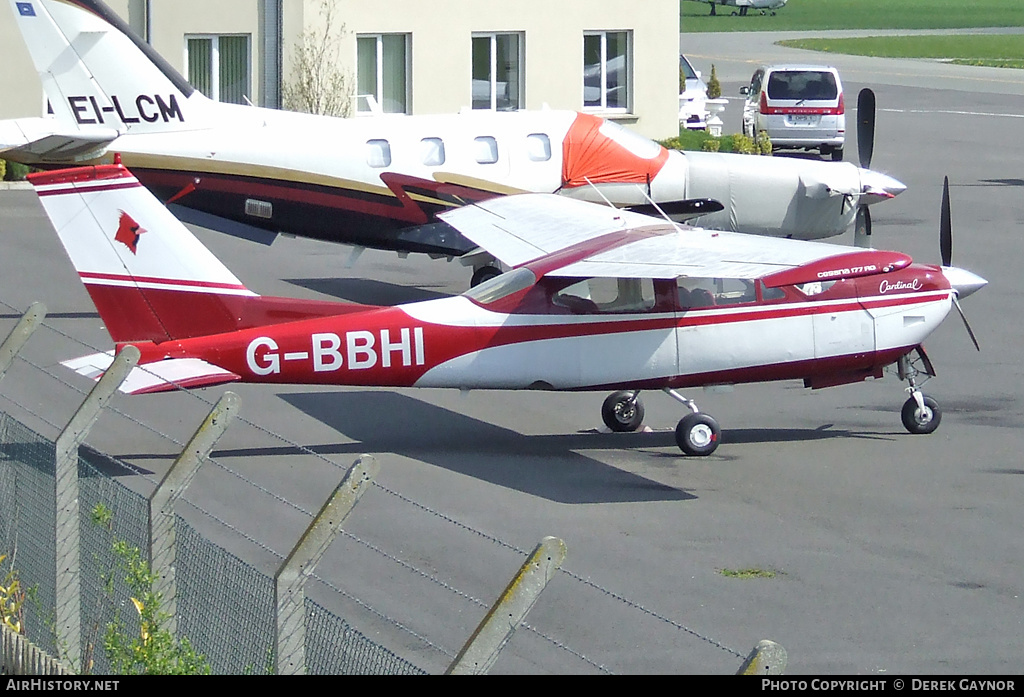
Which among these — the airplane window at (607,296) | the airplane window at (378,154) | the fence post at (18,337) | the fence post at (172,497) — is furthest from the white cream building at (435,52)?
the fence post at (172,497)

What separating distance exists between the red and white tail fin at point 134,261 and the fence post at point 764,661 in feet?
27.9

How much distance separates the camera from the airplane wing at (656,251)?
12.8m

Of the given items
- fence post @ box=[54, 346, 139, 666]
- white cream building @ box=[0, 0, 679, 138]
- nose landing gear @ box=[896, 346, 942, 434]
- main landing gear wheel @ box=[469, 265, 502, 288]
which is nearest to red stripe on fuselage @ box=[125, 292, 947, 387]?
nose landing gear @ box=[896, 346, 942, 434]

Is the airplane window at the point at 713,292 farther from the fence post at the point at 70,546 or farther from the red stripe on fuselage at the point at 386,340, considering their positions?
the fence post at the point at 70,546

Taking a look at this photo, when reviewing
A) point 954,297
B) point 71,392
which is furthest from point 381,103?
point 954,297

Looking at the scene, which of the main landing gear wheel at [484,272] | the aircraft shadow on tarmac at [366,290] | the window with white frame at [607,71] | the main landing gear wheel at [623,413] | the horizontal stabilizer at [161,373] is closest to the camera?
the horizontal stabilizer at [161,373]

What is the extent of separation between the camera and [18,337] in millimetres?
8422

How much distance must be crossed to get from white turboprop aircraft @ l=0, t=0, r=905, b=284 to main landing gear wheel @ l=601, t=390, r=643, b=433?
5180mm

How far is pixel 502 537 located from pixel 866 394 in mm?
6186

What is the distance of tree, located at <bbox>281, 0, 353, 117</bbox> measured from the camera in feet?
109

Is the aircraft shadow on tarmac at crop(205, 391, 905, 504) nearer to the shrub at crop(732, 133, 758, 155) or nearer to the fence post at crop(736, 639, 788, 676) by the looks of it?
the fence post at crop(736, 639, 788, 676)

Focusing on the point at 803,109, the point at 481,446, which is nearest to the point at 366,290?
the point at 481,446
